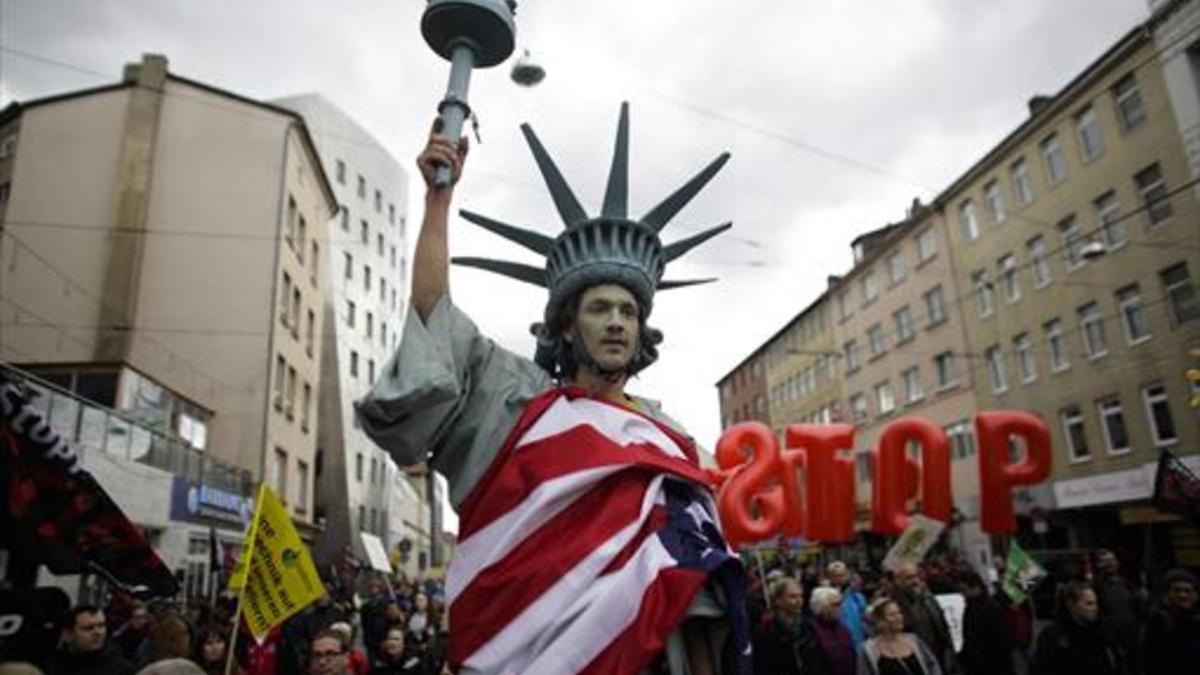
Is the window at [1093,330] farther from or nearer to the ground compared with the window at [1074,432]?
farther from the ground

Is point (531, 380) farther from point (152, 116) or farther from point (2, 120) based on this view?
point (2, 120)

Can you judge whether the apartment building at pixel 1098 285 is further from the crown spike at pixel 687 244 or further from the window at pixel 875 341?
the crown spike at pixel 687 244

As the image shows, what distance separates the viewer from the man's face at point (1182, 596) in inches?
241

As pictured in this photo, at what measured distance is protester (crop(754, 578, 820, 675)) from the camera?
291 inches

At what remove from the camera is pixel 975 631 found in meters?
8.73

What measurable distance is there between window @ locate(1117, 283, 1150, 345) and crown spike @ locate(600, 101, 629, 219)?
25694 millimetres

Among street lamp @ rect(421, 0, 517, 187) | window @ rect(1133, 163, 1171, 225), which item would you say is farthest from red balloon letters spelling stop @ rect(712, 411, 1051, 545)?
street lamp @ rect(421, 0, 517, 187)

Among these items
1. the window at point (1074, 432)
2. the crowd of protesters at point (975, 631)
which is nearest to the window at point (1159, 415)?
the window at point (1074, 432)

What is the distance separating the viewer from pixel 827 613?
7754 millimetres

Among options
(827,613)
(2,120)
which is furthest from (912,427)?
(2,120)

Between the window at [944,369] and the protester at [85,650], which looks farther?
the window at [944,369]

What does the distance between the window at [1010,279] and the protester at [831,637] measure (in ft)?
80.1

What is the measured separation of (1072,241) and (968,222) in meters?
6.46

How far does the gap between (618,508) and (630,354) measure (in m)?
0.54
